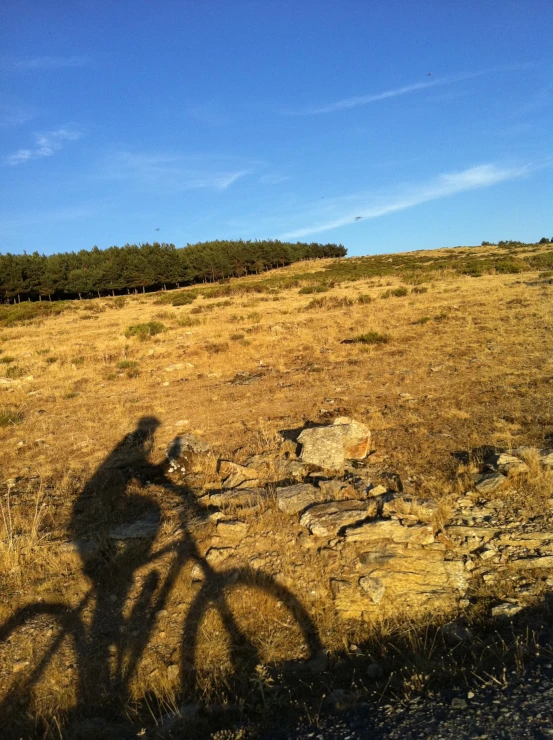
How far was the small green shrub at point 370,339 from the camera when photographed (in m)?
14.1

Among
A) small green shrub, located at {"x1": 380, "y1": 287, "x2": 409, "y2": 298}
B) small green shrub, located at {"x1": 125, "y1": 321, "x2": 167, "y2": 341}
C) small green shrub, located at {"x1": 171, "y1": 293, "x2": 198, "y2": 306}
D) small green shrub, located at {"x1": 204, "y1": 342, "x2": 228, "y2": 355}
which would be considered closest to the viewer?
small green shrub, located at {"x1": 204, "y1": 342, "x2": 228, "y2": 355}

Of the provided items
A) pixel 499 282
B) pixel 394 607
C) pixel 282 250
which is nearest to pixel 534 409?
pixel 394 607

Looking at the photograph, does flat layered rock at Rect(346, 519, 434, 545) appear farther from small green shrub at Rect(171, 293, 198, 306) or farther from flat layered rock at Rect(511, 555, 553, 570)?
small green shrub at Rect(171, 293, 198, 306)

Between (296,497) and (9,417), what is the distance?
764cm

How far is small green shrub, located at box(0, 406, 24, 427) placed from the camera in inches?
384

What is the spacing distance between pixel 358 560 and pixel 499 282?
78.1 ft

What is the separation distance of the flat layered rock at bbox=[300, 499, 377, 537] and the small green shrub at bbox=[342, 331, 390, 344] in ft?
31.3

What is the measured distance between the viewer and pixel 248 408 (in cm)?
922

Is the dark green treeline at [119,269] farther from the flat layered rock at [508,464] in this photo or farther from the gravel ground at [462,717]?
the gravel ground at [462,717]

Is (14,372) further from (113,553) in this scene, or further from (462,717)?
(462,717)

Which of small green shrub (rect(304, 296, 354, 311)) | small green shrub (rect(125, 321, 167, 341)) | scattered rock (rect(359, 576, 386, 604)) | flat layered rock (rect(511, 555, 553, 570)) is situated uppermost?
small green shrub (rect(304, 296, 354, 311))

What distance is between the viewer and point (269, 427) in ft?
26.0

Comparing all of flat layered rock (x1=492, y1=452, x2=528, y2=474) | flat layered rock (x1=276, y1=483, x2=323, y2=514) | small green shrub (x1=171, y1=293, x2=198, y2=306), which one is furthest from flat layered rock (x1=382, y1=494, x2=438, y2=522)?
small green shrub (x1=171, y1=293, x2=198, y2=306)

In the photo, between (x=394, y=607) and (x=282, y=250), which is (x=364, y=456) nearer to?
(x=394, y=607)
